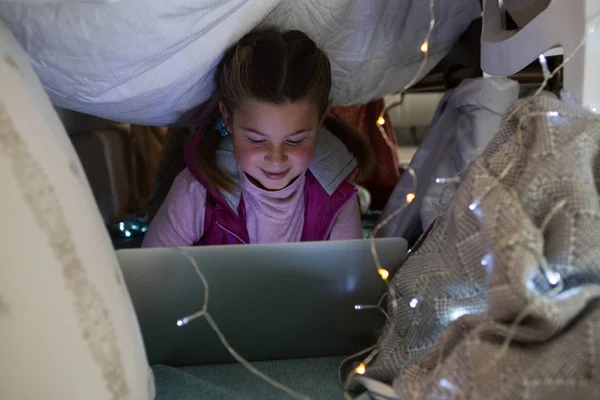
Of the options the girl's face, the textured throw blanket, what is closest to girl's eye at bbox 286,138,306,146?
the girl's face

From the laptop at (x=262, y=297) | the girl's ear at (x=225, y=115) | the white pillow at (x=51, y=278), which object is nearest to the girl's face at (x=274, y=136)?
the girl's ear at (x=225, y=115)

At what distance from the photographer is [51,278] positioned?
17.9 inches

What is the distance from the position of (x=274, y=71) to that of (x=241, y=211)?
286mm

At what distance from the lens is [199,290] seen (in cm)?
66

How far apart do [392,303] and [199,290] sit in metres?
0.22

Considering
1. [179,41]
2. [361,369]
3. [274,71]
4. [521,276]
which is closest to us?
[521,276]

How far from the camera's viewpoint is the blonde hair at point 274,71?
2.80 feet

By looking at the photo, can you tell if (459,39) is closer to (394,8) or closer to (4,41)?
(394,8)

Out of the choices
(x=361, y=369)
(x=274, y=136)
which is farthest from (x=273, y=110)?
(x=361, y=369)

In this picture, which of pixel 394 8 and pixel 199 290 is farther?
pixel 394 8

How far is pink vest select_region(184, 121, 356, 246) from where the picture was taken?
3.38 ft

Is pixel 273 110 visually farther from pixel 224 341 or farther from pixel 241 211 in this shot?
pixel 224 341

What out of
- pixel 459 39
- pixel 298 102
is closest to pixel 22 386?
pixel 298 102

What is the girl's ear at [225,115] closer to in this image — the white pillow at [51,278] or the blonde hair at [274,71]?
the blonde hair at [274,71]
